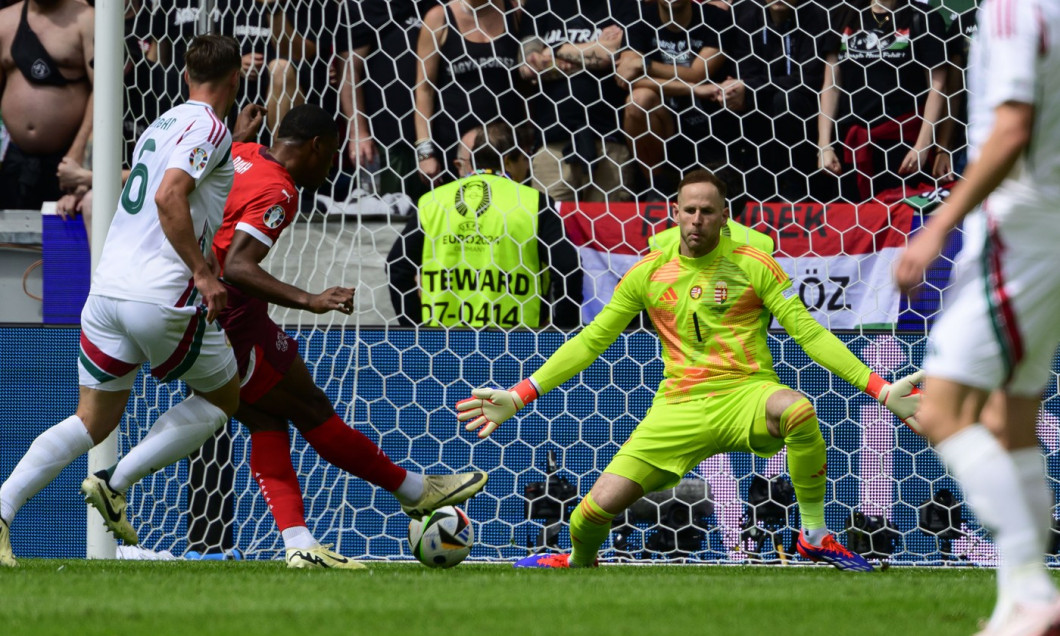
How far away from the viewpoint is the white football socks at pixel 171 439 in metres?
5.03

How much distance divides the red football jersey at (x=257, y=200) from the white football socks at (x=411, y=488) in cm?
108

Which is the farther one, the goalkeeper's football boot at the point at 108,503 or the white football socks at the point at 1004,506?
the goalkeeper's football boot at the point at 108,503

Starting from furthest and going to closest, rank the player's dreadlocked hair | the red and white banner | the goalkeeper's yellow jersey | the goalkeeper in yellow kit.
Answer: the red and white banner, the goalkeeper's yellow jersey, the player's dreadlocked hair, the goalkeeper in yellow kit

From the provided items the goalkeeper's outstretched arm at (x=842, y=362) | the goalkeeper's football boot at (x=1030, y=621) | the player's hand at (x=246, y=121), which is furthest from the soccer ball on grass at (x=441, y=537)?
the goalkeeper's football boot at (x=1030, y=621)

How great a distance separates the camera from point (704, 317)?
571 centimetres

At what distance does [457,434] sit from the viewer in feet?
21.7

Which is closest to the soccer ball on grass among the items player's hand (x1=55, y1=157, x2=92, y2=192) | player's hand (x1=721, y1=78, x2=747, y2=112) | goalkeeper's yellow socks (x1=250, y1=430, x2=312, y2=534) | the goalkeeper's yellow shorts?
goalkeeper's yellow socks (x1=250, y1=430, x2=312, y2=534)

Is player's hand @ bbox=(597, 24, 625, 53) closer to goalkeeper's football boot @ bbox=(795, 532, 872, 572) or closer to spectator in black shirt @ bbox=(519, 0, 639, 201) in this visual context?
spectator in black shirt @ bbox=(519, 0, 639, 201)

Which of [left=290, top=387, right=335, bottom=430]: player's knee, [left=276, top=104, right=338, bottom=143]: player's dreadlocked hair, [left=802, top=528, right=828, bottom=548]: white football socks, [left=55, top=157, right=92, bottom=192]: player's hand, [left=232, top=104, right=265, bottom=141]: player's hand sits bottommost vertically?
[left=802, top=528, right=828, bottom=548]: white football socks

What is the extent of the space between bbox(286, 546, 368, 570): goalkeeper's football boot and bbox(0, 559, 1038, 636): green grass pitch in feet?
0.91

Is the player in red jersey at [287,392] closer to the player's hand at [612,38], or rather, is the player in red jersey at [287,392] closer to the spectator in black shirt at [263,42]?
the spectator in black shirt at [263,42]

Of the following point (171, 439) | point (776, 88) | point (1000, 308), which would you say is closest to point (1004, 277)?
point (1000, 308)

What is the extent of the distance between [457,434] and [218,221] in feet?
6.65

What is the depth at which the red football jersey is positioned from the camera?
516 cm
